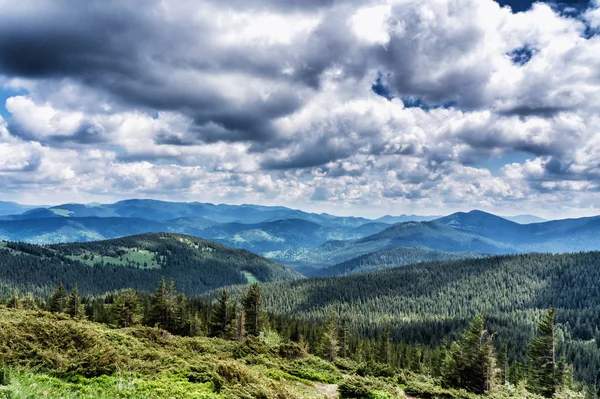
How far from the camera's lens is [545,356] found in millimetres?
43406

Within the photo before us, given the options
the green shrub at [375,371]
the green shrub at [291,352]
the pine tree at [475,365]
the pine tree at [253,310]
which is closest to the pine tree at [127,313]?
the pine tree at [253,310]

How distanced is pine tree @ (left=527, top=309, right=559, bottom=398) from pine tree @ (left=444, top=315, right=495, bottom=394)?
31.3 ft

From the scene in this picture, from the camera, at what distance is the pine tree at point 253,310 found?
223ft

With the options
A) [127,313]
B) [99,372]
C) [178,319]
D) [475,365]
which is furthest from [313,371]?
[127,313]

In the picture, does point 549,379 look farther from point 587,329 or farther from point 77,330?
point 587,329

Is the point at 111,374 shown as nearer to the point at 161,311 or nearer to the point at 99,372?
the point at 99,372

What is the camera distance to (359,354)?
9231cm

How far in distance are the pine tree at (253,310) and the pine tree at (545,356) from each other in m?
43.8

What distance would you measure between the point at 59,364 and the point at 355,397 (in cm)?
1648

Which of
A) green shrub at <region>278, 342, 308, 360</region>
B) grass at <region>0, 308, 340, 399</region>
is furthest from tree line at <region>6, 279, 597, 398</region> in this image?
grass at <region>0, 308, 340, 399</region>

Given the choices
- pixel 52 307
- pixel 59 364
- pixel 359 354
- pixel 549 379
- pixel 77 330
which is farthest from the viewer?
pixel 359 354

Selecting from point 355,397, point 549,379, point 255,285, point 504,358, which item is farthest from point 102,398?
point 504,358

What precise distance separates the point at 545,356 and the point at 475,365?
13.2 metres

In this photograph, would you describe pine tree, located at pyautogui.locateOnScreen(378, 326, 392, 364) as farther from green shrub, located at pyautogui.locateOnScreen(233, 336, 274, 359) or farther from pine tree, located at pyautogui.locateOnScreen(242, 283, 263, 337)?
green shrub, located at pyautogui.locateOnScreen(233, 336, 274, 359)
